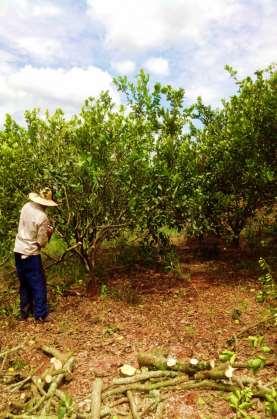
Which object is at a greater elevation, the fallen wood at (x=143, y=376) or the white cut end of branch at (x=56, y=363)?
the fallen wood at (x=143, y=376)

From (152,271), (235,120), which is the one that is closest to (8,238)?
(152,271)

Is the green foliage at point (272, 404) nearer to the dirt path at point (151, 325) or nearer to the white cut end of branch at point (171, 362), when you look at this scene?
the dirt path at point (151, 325)

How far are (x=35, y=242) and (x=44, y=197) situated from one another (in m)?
0.87

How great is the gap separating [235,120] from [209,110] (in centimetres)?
258

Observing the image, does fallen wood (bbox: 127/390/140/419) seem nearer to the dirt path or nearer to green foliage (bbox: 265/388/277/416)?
the dirt path

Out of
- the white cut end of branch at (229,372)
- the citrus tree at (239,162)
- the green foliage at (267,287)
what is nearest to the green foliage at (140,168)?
the citrus tree at (239,162)

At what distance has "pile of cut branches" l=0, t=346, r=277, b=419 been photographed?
5672mm

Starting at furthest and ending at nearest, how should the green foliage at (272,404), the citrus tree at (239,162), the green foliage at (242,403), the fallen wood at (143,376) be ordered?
the citrus tree at (239,162), the fallen wood at (143,376), the green foliage at (242,403), the green foliage at (272,404)

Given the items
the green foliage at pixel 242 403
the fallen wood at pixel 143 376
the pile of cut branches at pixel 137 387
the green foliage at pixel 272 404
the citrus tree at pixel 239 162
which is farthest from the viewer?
the citrus tree at pixel 239 162

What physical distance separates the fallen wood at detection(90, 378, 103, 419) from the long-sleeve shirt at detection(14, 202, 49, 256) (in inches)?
128

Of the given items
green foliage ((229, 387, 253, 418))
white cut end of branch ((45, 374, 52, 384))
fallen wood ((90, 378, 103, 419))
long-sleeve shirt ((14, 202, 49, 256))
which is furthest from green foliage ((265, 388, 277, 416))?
long-sleeve shirt ((14, 202, 49, 256))

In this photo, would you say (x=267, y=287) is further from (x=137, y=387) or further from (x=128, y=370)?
(x=137, y=387)

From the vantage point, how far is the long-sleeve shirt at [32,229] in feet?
28.4

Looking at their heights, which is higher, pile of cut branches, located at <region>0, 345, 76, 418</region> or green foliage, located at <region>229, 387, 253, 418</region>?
green foliage, located at <region>229, 387, 253, 418</region>
